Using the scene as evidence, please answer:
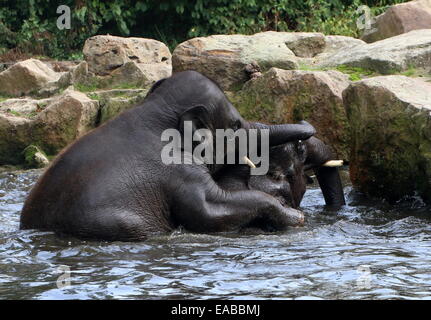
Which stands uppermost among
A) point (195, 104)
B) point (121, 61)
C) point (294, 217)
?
point (121, 61)

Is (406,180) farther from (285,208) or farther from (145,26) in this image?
(145,26)

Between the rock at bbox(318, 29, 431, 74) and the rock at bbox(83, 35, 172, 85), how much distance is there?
10.0 ft

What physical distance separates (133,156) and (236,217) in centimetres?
108

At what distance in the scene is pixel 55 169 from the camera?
8336 millimetres

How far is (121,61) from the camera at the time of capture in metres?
15.8

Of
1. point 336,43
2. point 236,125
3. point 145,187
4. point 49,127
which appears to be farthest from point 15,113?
point 145,187

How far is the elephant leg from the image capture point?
27.4 ft

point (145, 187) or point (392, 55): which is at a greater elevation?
point (392, 55)

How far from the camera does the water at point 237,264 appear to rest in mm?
6367

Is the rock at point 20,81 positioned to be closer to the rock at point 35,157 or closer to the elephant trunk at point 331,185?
the rock at point 35,157

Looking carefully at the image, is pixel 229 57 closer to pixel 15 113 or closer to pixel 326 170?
pixel 15 113

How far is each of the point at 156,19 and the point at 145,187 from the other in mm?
13882

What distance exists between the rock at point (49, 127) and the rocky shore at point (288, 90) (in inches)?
0.6
